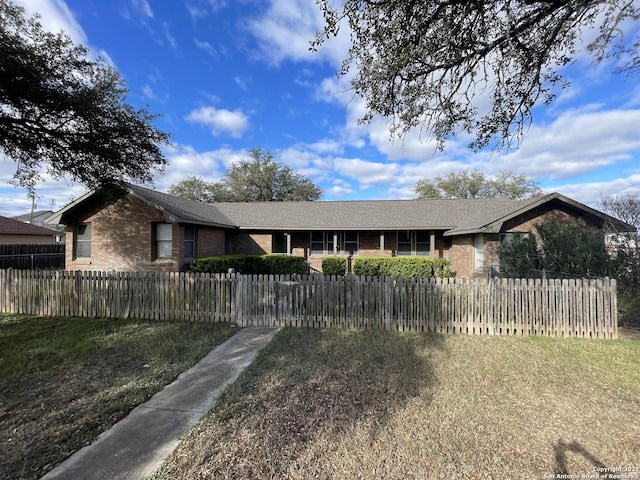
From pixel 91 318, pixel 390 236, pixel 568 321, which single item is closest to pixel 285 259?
pixel 390 236

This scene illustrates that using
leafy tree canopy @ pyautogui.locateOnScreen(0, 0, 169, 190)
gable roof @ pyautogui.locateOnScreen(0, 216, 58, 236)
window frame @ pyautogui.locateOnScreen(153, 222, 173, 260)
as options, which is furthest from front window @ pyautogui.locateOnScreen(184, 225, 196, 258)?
gable roof @ pyautogui.locateOnScreen(0, 216, 58, 236)

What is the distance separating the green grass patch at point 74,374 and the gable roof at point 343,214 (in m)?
6.51

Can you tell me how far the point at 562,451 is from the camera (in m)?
2.99

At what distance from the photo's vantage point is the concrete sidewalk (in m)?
2.80

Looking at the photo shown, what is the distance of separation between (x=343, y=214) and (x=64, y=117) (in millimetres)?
14344

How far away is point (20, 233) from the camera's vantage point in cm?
2719

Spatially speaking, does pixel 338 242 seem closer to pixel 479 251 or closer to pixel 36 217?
pixel 479 251

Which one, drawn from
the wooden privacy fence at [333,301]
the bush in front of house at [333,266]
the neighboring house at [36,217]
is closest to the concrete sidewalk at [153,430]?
the wooden privacy fence at [333,301]

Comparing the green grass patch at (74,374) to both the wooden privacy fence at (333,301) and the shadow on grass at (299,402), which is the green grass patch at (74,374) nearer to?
the wooden privacy fence at (333,301)

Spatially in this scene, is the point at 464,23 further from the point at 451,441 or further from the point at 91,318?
the point at 91,318

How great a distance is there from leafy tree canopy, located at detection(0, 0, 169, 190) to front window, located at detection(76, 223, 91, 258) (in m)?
4.20

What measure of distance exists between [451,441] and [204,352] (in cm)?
453

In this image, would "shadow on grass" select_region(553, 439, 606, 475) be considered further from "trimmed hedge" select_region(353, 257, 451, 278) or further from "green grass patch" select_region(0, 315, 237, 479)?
"trimmed hedge" select_region(353, 257, 451, 278)

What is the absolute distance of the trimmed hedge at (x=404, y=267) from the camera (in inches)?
593
